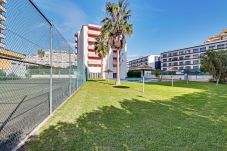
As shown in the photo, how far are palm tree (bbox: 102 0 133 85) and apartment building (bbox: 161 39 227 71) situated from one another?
60.2 m

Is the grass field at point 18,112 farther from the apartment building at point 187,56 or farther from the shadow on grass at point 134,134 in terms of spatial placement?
the apartment building at point 187,56

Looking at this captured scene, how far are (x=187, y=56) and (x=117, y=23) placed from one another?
70.6 metres

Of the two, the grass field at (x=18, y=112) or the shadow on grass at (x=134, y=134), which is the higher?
the grass field at (x=18, y=112)

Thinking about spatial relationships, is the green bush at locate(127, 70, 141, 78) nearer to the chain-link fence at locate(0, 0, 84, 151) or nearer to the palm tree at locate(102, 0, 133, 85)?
the palm tree at locate(102, 0, 133, 85)

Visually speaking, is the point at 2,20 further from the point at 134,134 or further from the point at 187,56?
the point at 187,56

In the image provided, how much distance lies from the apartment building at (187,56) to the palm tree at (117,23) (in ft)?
198

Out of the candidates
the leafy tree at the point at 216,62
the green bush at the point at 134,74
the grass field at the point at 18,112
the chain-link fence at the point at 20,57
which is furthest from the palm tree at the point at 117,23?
the green bush at the point at 134,74

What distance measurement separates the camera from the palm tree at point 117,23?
21.3m

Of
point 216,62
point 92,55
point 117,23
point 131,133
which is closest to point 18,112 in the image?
point 131,133

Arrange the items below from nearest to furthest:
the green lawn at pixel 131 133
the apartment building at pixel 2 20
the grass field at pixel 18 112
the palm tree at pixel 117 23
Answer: the apartment building at pixel 2 20 < the green lawn at pixel 131 133 < the grass field at pixel 18 112 < the palm tree at pixel 117 23

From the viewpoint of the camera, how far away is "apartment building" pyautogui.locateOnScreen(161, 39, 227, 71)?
73.0m

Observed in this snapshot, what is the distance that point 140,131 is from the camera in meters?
4.38

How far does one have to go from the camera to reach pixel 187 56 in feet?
272

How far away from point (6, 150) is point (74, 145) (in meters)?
1.19
